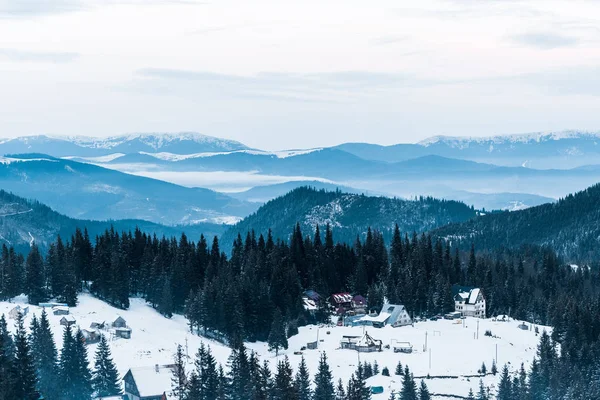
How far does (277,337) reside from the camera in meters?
134

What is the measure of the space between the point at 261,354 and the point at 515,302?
47803mm

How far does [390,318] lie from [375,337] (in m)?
9.83

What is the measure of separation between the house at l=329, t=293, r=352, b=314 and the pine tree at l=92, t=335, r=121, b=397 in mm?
48641

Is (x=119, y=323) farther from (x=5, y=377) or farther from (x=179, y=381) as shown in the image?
(x=5, y=377)

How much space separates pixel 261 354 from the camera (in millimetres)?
134875

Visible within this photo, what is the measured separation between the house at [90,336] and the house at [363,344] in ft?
95.9

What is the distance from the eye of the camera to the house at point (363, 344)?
439 ft

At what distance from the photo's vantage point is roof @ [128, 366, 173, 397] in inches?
4286

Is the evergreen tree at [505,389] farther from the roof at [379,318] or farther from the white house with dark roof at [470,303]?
the white house with dark roof at [470,303]

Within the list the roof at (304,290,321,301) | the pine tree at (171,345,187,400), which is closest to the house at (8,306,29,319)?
the pine tree at (171,345,187,400)

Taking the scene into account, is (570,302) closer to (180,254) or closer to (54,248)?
(180,254)

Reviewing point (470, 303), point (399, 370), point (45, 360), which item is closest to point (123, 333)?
point (45, 360)

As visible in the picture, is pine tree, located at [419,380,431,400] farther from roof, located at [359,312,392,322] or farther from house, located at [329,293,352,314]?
house, located at [329,293,352,314]

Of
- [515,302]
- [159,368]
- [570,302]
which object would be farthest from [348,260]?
[159,368]
